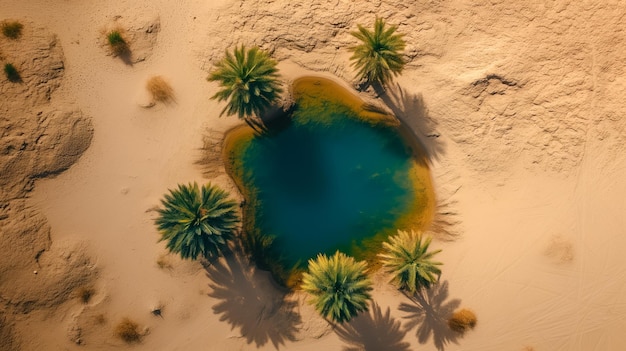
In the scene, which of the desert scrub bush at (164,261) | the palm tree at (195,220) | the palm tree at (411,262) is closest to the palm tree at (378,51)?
the palm tree at (411,262)

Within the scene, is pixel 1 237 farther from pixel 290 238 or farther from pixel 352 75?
pixel 352 75

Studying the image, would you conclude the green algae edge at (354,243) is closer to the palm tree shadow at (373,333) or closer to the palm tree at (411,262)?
the palm tree at (411,262)

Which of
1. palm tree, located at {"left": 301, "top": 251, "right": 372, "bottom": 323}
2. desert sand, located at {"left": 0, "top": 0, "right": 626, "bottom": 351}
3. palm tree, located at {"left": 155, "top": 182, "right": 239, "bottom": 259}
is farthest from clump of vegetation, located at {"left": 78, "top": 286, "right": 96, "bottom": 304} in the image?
palm tree, located at {"left": 301, "top": 251, "right": 372, "bottom": 323}

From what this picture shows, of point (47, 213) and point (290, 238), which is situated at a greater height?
point (290, 238)

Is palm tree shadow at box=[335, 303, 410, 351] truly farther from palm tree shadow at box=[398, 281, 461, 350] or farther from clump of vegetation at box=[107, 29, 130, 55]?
clump of vegetation at box=[107, 29, 130, 55]

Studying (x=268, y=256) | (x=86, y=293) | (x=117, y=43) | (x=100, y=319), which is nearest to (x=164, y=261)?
(x=86, y=293)

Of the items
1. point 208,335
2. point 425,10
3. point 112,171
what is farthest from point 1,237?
point 425,10
